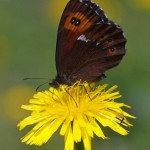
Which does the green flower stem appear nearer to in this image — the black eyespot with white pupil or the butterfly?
the butterfly

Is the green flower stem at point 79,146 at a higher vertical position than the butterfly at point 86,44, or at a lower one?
lower

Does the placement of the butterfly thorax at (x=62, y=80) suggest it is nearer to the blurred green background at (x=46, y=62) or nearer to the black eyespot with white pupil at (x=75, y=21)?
the black eyespot with white pupil at (x=75, y=21)

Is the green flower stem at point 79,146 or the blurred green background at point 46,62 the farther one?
the blurred green background at point 46,62

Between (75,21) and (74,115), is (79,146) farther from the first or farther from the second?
(75,21)

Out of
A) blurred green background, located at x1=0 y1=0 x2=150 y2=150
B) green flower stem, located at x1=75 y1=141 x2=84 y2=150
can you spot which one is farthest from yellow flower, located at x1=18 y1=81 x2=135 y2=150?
blurred green background, located at x1=0 y1=0 x2=150 y2=150

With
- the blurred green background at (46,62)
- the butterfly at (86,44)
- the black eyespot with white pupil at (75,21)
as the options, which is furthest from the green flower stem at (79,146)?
the blurred green background at (46,62)

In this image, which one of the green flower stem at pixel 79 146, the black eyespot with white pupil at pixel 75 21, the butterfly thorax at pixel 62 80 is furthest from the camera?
the butterfly thorax at pixel 62 80
